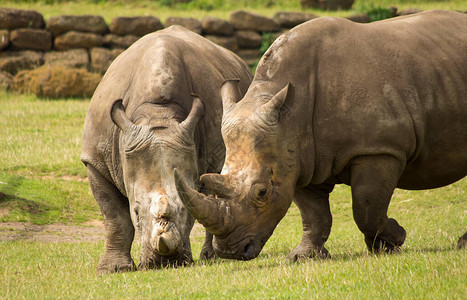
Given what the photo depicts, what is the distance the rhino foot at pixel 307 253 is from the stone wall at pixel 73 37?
14.8m

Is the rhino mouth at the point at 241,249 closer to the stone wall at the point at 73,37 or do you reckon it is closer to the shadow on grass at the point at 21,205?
the shadow on grass at the point at 21,205

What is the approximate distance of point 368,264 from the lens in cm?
620

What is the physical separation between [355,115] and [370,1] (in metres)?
21.0

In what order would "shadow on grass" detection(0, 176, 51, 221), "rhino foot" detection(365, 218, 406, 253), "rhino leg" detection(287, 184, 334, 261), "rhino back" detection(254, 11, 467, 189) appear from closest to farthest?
"rhino back" detection(254, 11, 467, 189), "rhino foot" detection(365, 218, 406, 253), "rhino leg" detection(287, 184, 334, 261), "shadow on grass" detection(0, 176, 51, 221)

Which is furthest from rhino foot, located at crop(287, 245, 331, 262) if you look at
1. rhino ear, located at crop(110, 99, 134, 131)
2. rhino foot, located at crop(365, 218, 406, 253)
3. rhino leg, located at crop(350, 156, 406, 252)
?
rhino ear, located at crop(110, 99, 134, 131)

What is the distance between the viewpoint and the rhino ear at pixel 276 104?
6.85m

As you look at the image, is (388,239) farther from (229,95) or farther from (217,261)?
(229,95)

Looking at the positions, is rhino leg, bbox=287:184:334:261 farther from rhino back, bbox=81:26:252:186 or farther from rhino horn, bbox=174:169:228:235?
rhino horn, bbox=174:169:228:235

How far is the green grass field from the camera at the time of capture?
18.4ft

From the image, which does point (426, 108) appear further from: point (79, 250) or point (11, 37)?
point (11, 37)

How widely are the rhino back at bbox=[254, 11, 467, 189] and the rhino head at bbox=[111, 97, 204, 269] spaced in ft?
3.19

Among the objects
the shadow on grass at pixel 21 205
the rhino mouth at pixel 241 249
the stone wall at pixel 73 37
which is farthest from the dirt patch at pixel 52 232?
the stone wall at pixel 73 37

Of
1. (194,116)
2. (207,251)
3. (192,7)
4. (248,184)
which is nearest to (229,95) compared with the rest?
(194,116)

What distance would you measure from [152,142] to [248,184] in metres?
1.40
